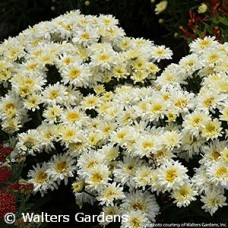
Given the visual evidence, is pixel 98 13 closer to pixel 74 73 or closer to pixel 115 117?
pixel 74 73

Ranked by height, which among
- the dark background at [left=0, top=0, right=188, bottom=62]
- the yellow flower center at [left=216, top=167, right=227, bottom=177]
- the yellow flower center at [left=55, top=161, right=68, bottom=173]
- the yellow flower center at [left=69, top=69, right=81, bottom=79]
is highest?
the dark background at [left=0, top=0, right=188, bottom=62]

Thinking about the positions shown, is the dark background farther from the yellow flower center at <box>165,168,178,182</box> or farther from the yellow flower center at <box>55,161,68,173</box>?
the yellow flower center at <box>165,168,178,182</box>

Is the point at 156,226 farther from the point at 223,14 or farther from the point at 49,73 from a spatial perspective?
the point at 223,14

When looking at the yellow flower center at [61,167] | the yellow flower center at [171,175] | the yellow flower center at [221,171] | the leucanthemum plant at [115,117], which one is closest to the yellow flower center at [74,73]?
the leucanthemum plant at [115,117]

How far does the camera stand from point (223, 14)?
4164mm

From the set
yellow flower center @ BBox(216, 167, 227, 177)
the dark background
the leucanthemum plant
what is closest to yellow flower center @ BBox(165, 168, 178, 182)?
the leucanthemum plant

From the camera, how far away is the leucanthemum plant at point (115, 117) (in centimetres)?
277

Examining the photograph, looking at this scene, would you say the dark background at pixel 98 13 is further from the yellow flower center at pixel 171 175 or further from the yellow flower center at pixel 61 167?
the yellow flower center at pixel 171 175

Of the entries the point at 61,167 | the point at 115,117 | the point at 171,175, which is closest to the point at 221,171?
the point at 171,175

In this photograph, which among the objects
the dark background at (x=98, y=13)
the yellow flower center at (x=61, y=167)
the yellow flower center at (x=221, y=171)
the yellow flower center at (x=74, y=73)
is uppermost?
the dark background at (x=98, y=13)

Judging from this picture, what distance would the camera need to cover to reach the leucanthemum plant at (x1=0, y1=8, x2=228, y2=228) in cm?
277

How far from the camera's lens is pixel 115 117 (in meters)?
3.12

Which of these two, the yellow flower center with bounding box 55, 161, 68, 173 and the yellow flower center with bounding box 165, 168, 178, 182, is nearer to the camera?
the yellow flower center with bounding box 165, 168, 178, 182

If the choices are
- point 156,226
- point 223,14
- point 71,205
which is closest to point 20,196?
point 71,205
